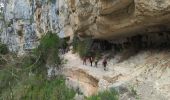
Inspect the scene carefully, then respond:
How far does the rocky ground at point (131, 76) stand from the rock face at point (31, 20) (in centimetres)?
1348

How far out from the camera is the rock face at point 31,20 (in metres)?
36.2

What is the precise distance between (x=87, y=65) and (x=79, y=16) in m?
2.78

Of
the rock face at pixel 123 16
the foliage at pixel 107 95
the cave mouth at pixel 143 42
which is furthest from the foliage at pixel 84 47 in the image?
the foliage at pixel 107 95

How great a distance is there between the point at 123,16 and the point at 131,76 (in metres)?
2.55

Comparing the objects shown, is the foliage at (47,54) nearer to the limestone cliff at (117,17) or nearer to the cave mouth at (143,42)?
the limestone cliff at (117,17)

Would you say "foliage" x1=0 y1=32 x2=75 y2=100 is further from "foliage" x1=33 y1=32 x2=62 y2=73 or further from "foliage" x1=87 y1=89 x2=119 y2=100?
"foliage" x1=87 y1=89 x2=119 y2=100

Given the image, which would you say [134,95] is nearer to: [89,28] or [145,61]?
[145,61]

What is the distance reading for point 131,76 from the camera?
17.6 metres

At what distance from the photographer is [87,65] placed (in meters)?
23.0

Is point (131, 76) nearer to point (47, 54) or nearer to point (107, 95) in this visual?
point (107, 95)

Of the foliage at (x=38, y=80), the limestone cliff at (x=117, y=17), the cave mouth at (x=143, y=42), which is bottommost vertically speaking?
the foliage at (x=38, y=80)

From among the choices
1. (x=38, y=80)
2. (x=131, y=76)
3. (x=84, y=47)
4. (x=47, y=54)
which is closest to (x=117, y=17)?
(x=131, y=76)

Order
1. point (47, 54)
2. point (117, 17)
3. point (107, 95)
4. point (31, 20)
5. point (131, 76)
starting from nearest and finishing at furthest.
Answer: point (107, 95), point (131, 76), point (117, 17), point (47, 54), point (31, 20)

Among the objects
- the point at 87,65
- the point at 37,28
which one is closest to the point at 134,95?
the point at 87,65
